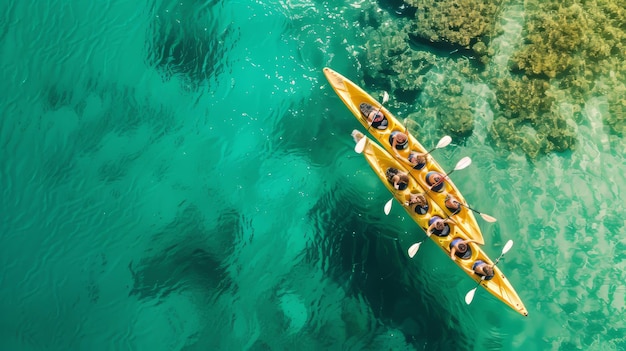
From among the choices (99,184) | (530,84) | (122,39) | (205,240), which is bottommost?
(205,240)

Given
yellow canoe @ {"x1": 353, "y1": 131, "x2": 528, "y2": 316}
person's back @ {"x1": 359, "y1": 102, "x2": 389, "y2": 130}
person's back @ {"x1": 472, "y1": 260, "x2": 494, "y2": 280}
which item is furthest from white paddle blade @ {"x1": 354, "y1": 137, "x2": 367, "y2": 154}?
person's back @ {"x1": 472, "y1": 260, "x2": 494, "y2": 280}

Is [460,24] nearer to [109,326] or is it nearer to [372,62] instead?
[372,62]

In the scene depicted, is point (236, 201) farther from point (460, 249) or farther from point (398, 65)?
point (460, 249)

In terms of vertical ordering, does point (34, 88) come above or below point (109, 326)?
above

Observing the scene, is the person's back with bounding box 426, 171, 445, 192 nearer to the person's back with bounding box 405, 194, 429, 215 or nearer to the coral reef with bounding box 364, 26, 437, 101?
the person's back with bounding box 405, 194, 429, 215

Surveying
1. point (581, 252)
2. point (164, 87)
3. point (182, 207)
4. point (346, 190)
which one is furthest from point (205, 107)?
point (581, 252)

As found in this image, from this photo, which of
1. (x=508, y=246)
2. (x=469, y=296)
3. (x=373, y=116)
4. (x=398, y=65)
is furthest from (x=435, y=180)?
(x=398, y=65)

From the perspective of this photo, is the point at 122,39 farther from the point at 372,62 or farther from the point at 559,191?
the point at 559,191

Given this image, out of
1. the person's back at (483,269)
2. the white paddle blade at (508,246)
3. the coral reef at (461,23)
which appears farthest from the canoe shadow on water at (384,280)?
the coral reef at (461,23)
